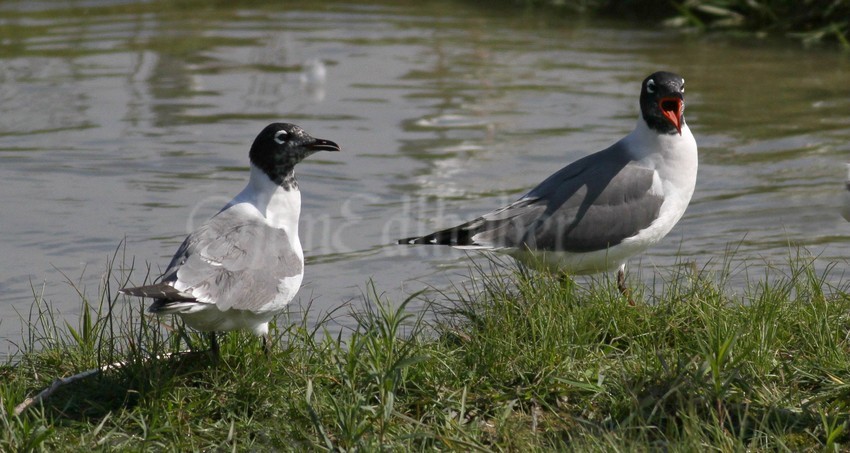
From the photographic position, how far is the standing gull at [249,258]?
185 inches

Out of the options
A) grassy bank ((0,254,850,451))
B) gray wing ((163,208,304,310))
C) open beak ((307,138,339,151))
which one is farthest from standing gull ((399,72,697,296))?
gray wing ((163,208,304,310))

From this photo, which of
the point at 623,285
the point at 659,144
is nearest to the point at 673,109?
the point at 659,144

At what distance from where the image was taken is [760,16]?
14.5m

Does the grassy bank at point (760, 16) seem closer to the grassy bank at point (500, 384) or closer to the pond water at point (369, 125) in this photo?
the pond water at point (369, 125)

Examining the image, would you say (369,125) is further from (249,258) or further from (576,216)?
(249,258)

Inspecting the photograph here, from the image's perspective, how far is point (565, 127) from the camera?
440 inches

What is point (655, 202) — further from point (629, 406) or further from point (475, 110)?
point (475, 110)

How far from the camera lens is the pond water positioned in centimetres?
784

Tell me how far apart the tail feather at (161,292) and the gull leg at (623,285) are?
186cm

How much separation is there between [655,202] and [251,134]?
5.53 meters

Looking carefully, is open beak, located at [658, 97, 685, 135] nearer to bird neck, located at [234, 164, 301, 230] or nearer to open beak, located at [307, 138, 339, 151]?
open beak, located at [307, 138, 339, 151]

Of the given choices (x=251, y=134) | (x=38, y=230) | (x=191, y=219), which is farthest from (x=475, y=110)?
(x=38, y=230)

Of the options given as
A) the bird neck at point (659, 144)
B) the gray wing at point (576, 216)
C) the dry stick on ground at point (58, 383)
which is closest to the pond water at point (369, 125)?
the gray wing at point (576, 216)

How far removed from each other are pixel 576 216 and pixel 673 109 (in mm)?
769
